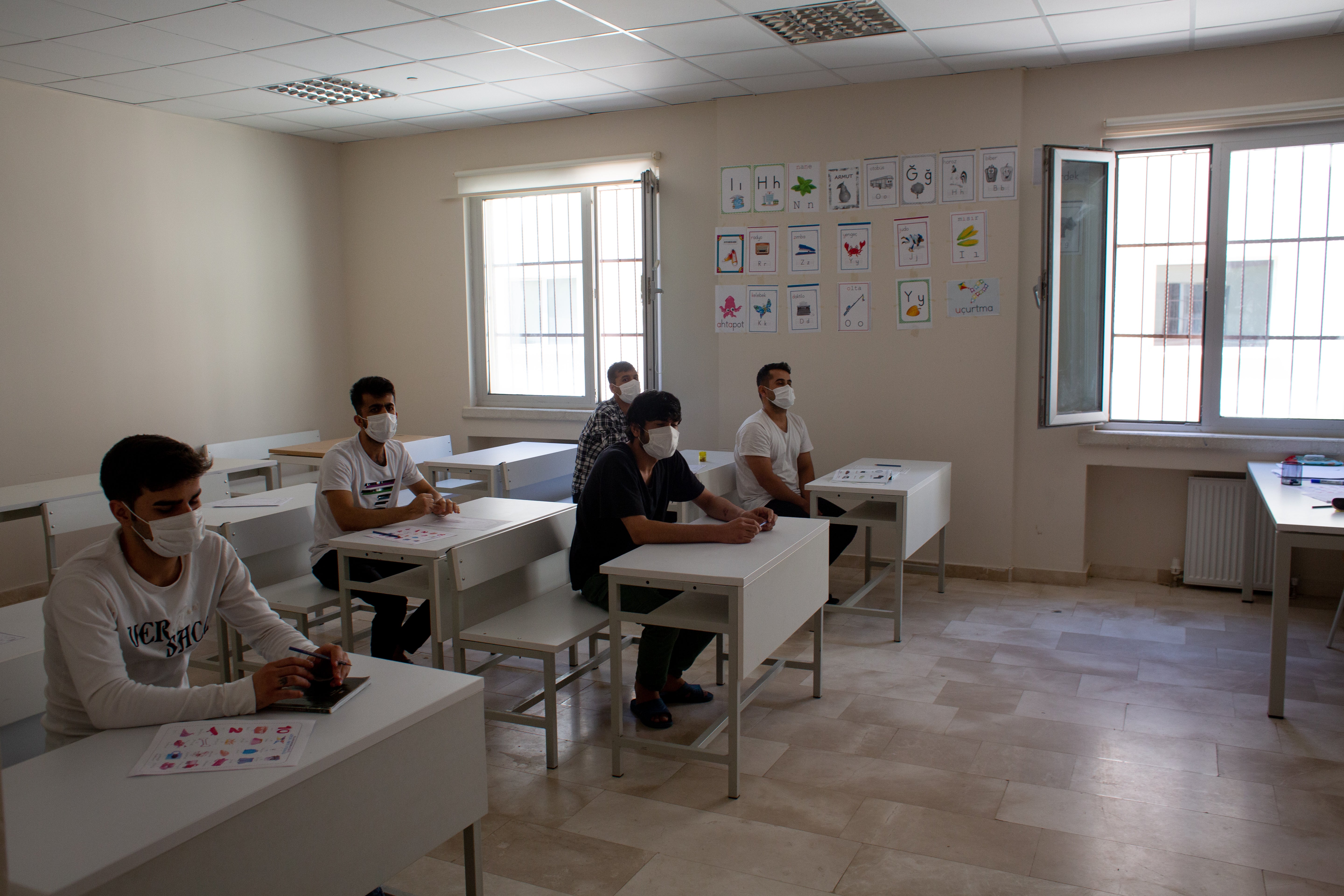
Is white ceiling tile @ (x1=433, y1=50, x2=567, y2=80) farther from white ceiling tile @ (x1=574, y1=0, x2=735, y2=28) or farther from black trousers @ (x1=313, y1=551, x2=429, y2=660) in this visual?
black trousers @ (x1=313, y1=551, x2=429, y2=660)

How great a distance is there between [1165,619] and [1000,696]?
1.46m

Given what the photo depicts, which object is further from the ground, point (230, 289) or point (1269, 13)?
point (1269, 13)

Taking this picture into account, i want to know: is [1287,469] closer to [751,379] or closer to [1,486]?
[751,379]

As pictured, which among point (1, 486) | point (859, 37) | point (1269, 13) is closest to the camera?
point (1269, 13)

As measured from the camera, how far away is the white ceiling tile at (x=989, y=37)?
4.14 meters

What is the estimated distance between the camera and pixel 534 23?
4102 millimetres

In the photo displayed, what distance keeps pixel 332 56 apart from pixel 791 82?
241cm

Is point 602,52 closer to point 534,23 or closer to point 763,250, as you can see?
point 534,23

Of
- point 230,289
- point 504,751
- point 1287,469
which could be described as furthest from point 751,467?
point 230,289

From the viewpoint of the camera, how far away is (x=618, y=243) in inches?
240

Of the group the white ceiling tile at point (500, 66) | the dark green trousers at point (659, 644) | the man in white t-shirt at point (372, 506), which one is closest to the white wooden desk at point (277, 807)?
the dark green trousers at point (659, 644)

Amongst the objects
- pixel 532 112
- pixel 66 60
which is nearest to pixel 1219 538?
pixel 532 112

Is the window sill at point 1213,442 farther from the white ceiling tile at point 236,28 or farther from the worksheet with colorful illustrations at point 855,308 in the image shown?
the white ceiling tile at point 236,28

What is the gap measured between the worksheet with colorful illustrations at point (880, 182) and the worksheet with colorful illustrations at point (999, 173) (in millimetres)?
448
